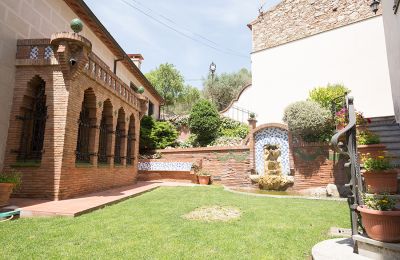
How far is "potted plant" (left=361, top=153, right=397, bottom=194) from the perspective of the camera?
5340 mm

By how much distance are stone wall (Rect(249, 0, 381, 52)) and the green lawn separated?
16118mm

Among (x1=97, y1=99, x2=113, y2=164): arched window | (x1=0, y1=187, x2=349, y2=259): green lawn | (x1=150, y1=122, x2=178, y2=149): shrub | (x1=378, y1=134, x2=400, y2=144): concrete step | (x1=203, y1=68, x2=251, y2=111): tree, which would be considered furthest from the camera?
(x1=203, y1=68, x2=251, y2=111): tree

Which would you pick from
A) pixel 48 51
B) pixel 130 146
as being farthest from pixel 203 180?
pixel 48 51

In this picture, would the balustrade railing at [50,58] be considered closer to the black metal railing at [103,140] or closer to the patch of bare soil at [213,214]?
the black metal railing at [103,140]

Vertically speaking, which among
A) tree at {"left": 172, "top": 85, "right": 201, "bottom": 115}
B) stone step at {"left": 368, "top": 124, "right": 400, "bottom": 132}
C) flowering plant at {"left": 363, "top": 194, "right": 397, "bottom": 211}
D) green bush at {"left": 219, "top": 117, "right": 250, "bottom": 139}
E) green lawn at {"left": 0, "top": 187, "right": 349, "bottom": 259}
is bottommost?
green lawn at {"left": 0, "top": 187, "right": 349, "bottom": 259}

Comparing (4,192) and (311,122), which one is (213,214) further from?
(311,122)

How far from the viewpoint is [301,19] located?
1945cm

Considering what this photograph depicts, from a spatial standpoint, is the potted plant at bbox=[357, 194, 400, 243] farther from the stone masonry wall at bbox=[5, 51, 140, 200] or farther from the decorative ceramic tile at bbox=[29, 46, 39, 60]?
the decorative ceramic tile at bbox=[29, 46, 39, 60]

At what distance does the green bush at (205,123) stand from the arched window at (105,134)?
7900 mm

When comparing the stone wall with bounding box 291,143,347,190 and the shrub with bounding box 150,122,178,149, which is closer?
→ the stone wall with bounding box 291,143,347,190

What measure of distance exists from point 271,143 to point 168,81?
24.9m

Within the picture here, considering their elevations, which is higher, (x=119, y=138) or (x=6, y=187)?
(x=119, y=138)

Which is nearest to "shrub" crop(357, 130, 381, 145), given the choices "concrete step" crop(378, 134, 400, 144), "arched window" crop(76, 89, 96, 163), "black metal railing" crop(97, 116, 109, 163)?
"concrete step" crop(378, 134, 400, 144)

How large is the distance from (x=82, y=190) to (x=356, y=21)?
1882cm
